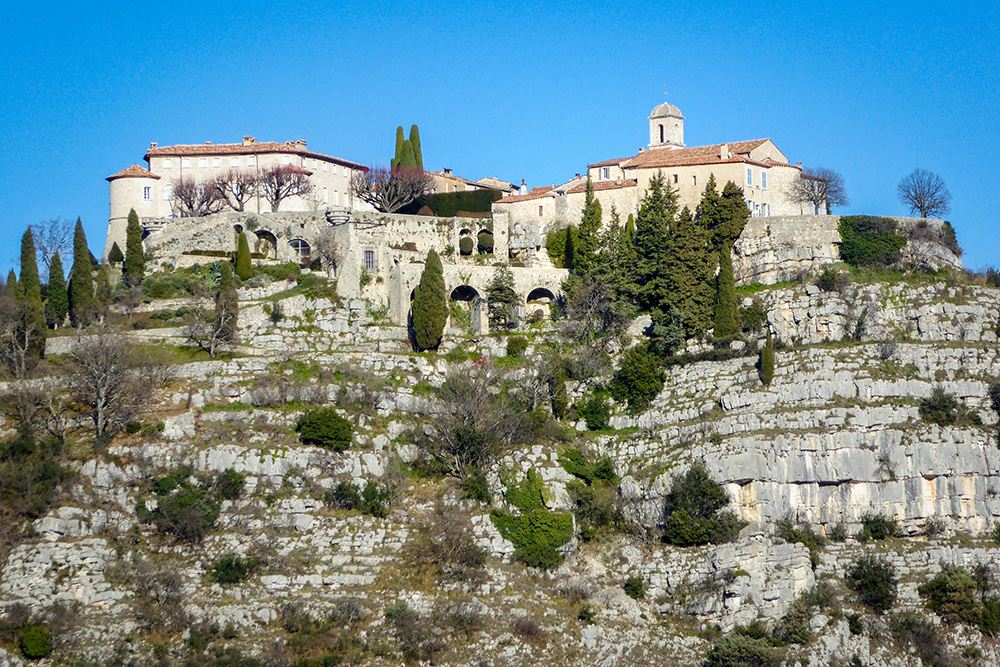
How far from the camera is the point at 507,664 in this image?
50094mm

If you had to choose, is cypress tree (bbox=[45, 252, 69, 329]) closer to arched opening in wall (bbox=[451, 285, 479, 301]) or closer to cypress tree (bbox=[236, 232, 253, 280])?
cypress tree (bbox=[236, 232, 253, 280])

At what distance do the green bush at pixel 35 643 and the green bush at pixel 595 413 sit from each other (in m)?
26.6

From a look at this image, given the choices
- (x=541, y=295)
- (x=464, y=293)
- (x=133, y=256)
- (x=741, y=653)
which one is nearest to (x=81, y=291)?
(x=133, y=256)

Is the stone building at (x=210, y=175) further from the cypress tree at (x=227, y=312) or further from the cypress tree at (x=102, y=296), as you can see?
the cypress tree at (x=227, y=312)

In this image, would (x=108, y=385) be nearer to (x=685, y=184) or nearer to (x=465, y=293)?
(x=465, y=293)

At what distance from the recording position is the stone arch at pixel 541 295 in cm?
7281

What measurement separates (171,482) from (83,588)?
623 centimetres

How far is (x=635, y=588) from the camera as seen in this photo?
54125 mm

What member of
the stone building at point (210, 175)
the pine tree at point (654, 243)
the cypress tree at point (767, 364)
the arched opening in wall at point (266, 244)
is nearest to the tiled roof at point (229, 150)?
the stone building at point (210, 175)

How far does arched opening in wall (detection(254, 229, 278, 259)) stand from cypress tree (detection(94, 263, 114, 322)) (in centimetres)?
890

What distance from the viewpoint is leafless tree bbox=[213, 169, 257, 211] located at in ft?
270

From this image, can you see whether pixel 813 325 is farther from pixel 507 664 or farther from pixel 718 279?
pixel 507 664

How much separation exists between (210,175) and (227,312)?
74.6 ft

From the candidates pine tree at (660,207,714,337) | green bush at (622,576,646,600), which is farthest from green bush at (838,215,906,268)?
green bush at (622,576,646,600)
